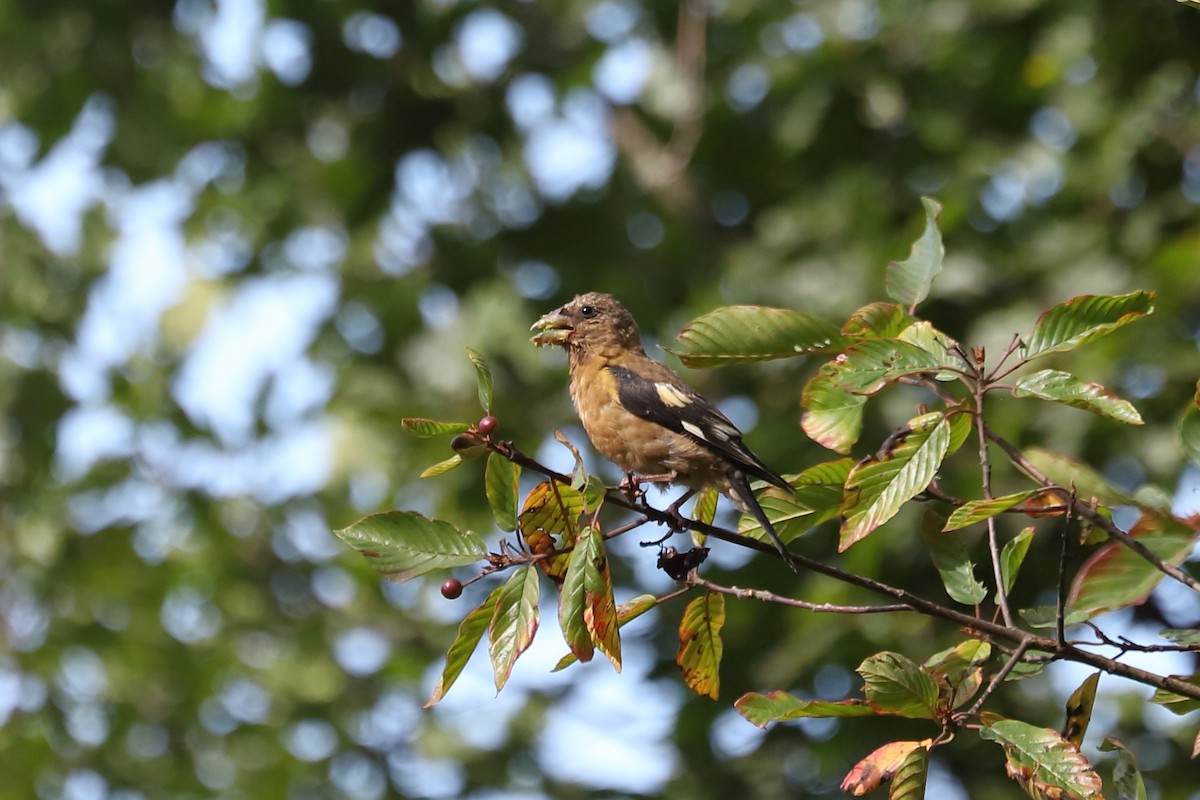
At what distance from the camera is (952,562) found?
312cm

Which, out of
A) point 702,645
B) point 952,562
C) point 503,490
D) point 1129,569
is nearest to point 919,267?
point 952,562

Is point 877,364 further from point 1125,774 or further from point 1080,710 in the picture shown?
point 1125,774

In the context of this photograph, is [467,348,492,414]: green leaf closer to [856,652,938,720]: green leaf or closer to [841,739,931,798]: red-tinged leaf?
[856,652,938,720]: green leaf

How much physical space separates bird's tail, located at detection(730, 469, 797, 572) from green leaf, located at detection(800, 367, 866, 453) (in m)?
0.24

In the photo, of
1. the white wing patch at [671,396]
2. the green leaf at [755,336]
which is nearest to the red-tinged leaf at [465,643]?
the green leaf at [755,336]

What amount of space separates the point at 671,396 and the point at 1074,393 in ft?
6.49

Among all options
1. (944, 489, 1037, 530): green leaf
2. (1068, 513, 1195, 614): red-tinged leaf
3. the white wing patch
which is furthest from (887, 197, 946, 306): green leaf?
the white wing patch

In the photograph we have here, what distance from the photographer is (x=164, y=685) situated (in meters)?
10.1

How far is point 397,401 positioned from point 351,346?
2.21 ft

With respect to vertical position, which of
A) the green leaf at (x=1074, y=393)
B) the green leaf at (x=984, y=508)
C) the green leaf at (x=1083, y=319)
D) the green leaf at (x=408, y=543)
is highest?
the green leaf at (x=1083, y=319)

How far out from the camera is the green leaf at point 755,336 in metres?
3.06

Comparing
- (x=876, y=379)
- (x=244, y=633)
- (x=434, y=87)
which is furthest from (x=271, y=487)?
(x=876, y=379)

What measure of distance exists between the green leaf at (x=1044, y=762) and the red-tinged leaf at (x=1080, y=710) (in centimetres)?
25

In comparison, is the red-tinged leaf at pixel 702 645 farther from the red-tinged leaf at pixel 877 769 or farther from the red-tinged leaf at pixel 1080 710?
the red-tinged leaf at pixel 1080 710
